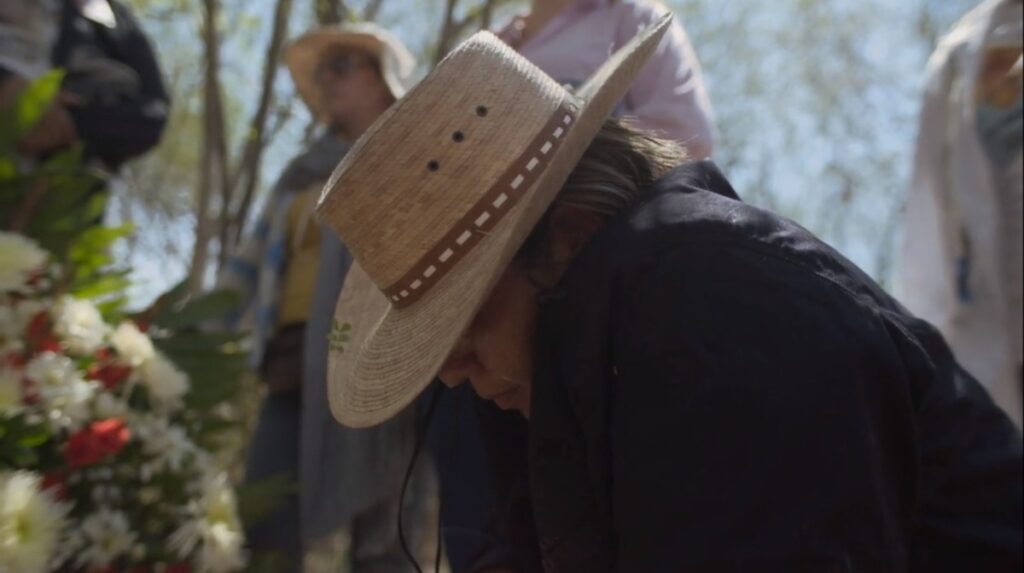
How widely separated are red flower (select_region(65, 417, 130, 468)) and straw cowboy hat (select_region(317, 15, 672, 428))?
1022 mm

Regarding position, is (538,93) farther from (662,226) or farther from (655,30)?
(662,226)

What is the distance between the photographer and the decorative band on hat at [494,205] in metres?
1.66

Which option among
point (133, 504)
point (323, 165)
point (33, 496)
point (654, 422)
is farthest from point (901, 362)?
point (323, 165)

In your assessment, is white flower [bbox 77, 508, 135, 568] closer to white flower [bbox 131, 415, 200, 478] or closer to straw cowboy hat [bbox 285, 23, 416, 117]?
white flower [bbox 131, 415, 200, 478]

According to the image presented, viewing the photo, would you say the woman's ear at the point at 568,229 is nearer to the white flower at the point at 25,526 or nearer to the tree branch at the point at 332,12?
the white flower at the point at 25,526

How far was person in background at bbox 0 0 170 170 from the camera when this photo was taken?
11.3 feet

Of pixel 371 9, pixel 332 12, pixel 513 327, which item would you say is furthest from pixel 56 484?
pixel 371 9

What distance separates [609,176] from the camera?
65.4 inches

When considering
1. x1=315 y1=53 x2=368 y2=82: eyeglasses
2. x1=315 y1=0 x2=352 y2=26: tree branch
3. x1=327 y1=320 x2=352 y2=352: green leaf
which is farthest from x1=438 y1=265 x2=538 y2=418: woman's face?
x1=315 y1=0 x2=352 y2=26: tree branch

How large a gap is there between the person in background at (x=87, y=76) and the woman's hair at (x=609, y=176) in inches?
81.7

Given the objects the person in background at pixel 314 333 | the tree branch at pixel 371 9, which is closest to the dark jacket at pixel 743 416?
the person in background at pixel 314 333

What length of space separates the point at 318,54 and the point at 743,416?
279 centimetres

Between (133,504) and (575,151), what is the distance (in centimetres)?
152

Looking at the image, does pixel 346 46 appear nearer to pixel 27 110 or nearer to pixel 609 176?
pixel 27 110
